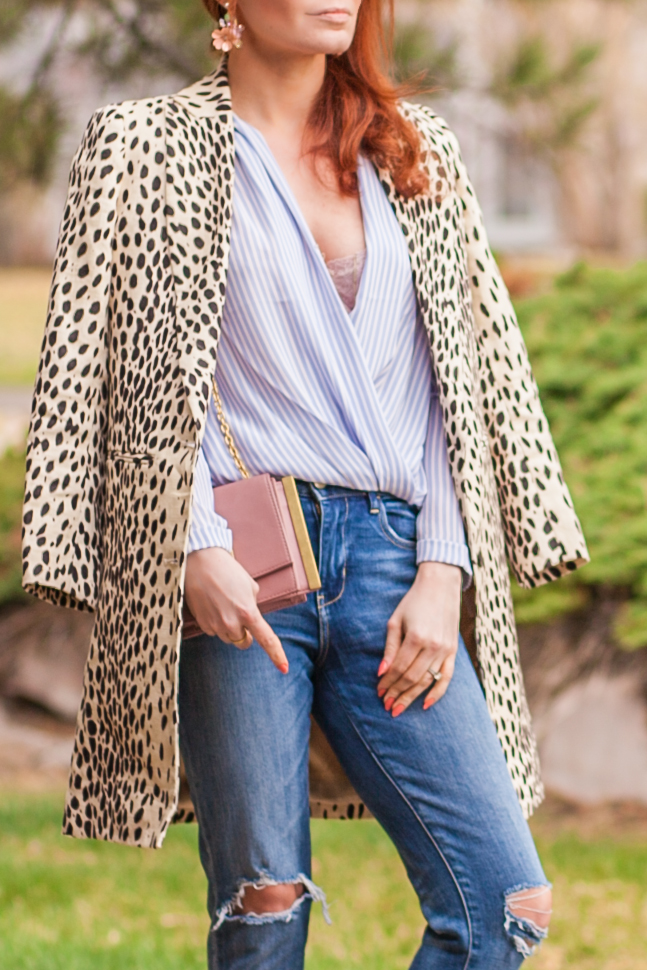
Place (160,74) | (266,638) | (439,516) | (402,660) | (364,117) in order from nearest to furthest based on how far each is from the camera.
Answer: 1. (266,638)
2. (402,660)
3. (439,516)
4. (364,117)
5. (160,74)

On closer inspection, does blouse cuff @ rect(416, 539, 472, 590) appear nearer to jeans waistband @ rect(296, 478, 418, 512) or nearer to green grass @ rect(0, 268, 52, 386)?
jeans waistband @ rect(296, 478, 418, 512)

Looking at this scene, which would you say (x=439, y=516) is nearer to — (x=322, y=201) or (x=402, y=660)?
(x=402, y=660)

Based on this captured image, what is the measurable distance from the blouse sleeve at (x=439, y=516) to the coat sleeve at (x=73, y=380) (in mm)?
551

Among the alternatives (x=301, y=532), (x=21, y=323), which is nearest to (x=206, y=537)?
(x=301, y=532)

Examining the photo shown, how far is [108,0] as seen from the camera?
501cm

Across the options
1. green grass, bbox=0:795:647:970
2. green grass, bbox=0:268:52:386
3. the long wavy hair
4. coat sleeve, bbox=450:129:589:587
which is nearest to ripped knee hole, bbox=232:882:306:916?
coat sleeve, bbox=450:129:589:587

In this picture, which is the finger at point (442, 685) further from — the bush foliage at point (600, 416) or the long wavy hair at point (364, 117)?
the bush foliage at point (600, 416)

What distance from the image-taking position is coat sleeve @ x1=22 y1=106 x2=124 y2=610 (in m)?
1.90

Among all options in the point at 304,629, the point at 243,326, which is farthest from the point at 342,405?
the point at 304,629

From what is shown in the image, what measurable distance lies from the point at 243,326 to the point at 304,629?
481mm

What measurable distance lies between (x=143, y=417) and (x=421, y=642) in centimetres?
55

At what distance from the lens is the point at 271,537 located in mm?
1796

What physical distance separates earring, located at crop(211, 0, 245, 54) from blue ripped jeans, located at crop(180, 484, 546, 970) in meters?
0.76

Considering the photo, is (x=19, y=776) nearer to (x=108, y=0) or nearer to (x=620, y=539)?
(x=620, y=539)
